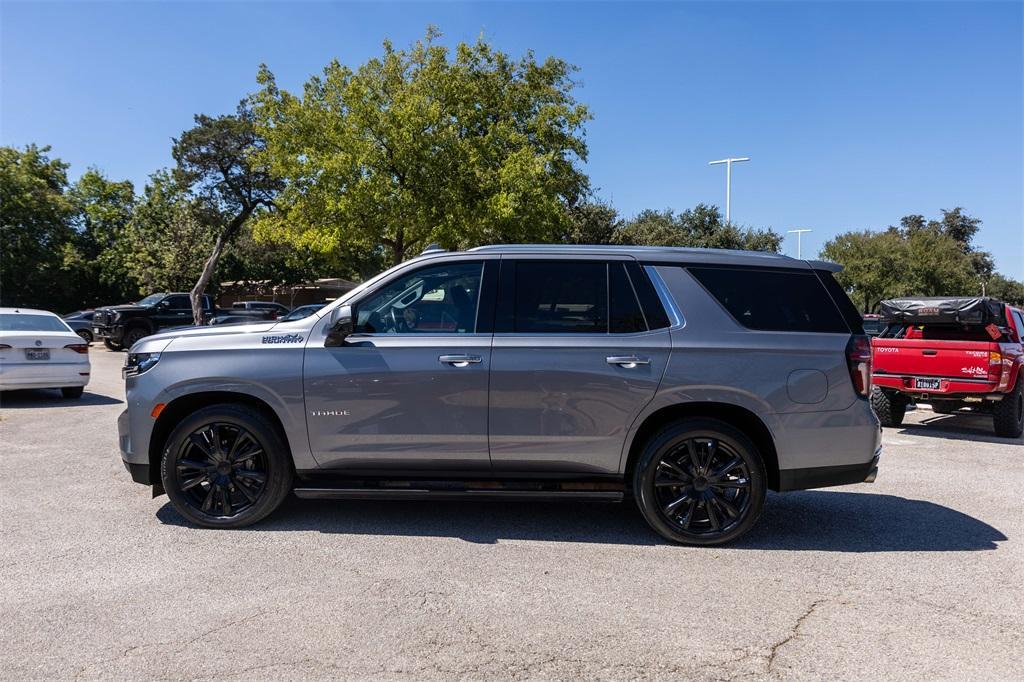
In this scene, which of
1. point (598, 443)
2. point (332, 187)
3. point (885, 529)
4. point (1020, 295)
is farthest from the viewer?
point (1020, 295)

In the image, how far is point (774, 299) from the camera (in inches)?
198

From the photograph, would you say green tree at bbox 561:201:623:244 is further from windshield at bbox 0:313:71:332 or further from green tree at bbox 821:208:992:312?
windshield at bbox 0:313:71:332

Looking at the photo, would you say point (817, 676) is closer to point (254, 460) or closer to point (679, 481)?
point (679, 481)

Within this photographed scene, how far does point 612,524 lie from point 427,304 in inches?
81.8

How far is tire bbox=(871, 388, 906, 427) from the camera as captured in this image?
34.6 ft

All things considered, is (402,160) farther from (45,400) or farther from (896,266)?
(896,266)

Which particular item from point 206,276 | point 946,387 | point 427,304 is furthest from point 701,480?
point 206,276

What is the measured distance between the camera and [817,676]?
3240 mm

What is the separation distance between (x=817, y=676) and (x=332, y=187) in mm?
22757

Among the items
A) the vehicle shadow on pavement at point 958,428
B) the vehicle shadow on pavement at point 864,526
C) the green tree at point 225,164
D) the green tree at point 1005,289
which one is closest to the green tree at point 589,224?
the green tree at point 225,164

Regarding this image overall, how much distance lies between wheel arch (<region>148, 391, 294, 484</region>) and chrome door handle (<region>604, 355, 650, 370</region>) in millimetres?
2228

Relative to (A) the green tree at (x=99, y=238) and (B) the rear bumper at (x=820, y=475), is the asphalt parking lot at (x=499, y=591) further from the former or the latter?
(A) the green tree at (x=99, y=238)

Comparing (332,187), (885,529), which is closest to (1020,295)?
(332,187)

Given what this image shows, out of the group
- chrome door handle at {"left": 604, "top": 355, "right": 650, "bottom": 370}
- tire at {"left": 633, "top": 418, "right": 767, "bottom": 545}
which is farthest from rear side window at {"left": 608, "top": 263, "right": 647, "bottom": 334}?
tire at {"left": 633, "top": 418, "right": 767, "bottom": 545}
